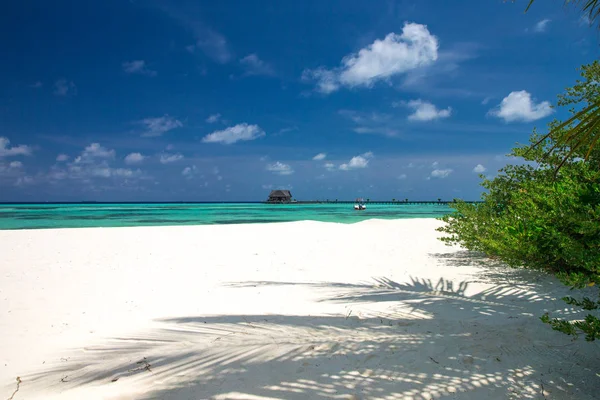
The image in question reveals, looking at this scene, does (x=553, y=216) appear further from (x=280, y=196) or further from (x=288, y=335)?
(x=280, y=196)

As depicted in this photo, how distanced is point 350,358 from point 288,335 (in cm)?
86

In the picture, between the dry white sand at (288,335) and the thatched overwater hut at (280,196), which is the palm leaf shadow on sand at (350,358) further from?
the thatched overwater hut at (280,196)

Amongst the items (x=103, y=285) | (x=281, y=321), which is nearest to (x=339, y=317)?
(x=281, y=321)

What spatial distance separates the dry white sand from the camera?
9.69 ft

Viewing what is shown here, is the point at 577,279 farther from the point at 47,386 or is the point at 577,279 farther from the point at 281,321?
the point at 47,386

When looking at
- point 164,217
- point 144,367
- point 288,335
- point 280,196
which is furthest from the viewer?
point 280,196

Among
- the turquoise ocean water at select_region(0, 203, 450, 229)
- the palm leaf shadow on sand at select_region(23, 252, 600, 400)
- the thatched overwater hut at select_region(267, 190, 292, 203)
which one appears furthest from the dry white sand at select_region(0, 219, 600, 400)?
the thatched overwater hut at select_region(267, 190, 292, 203)

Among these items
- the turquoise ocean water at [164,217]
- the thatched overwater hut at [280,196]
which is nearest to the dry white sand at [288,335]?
the turquoise ocean water at [164,217]

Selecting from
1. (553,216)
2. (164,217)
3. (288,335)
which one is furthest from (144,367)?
(164,217)

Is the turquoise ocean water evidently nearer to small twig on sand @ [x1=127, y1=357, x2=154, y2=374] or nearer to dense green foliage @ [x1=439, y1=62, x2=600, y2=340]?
dense green foliage @ [x1=439, y1=62, x2=600, y2=340]

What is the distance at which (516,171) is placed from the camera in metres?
8.18

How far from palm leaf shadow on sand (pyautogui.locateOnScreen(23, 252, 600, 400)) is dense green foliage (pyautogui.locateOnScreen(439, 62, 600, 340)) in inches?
18.9

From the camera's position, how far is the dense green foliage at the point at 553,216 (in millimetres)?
3119

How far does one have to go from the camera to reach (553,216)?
3807mm
